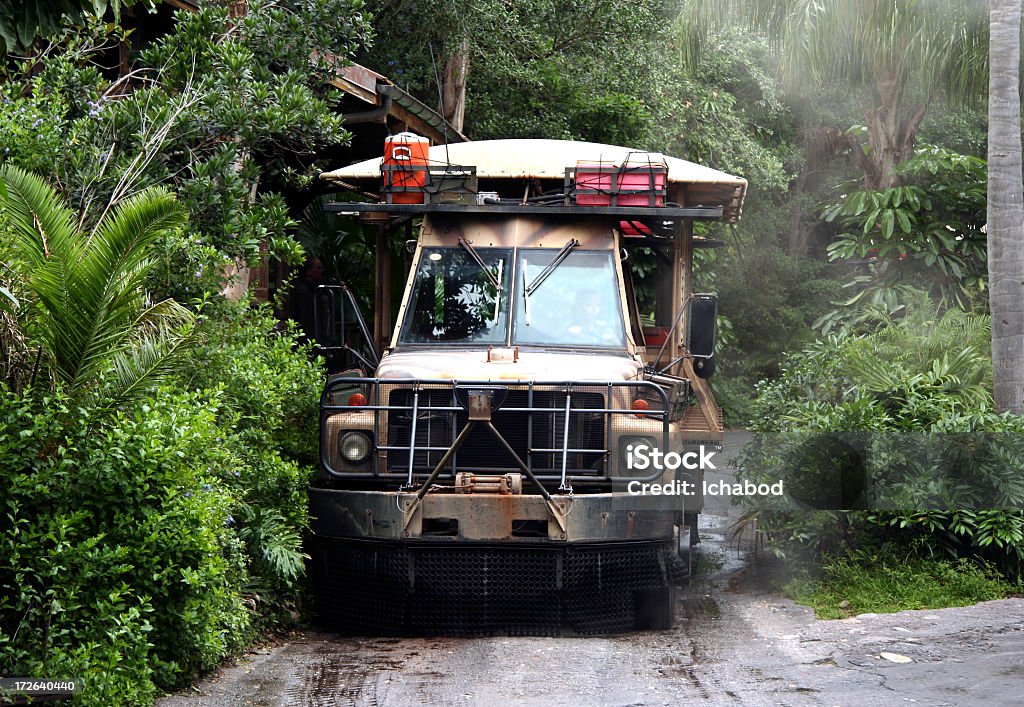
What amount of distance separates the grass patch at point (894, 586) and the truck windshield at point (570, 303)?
2.25 metres

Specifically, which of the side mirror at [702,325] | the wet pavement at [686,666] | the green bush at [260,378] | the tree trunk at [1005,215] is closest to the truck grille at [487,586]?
the wet pavement at [686,666]

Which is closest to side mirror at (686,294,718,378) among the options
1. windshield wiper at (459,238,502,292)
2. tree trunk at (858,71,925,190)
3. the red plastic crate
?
the red plastic crate

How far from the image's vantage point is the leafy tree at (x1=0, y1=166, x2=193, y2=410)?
241 inches

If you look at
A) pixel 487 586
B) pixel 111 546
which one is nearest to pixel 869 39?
pixel 487 586

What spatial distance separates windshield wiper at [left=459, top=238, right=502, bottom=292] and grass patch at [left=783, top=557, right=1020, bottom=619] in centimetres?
306

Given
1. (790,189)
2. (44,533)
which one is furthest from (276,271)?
(790,189)

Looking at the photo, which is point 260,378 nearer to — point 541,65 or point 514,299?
point 514,299

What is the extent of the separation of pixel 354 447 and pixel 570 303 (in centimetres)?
192

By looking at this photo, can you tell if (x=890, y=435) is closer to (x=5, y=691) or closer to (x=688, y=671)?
(x=688, y=671)

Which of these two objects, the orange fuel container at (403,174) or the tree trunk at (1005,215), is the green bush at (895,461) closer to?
the tree trunk at (1005,215)

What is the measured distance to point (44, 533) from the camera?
5.84 meters

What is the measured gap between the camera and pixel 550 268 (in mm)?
9070

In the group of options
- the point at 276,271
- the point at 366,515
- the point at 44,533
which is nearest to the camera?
the point at 44,533

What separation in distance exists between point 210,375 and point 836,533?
4.63 m
